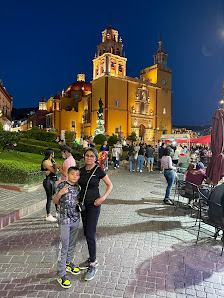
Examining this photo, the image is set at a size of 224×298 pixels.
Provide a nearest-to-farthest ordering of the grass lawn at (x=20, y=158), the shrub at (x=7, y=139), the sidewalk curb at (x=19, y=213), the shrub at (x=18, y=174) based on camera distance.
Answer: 1. the sidewalk curb at (x=19, y=213)
2. the shrub at (x=18, y=174)
3. the grass lawn at (x=20, y=158)
4. the shrub at (x=7, y=139)

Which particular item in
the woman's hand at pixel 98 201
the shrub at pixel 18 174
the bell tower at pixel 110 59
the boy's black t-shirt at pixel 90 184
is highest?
the bell tower at pixel 110 59

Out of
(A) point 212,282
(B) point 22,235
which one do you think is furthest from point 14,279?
(A) point 212,282

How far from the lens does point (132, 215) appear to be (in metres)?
6.13

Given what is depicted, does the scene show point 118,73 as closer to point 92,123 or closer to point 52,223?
point 92,123

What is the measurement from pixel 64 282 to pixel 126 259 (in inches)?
45.2

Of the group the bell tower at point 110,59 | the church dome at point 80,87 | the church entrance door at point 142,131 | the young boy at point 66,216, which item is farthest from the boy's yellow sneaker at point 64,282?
the church dome at point 80,87

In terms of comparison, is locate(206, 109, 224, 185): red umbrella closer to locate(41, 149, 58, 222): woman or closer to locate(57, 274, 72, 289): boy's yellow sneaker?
locate(41, 149, 58, 222): woman

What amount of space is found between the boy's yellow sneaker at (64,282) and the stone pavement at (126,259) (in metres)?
0.06

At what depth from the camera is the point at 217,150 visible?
605 cm

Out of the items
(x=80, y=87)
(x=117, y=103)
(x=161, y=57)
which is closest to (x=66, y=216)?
(x=117, y=103)

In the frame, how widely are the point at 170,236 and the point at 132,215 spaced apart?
146 centimetres

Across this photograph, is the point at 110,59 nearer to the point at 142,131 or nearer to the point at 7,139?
the point at 142,131

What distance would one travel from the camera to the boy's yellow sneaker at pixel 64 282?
3111mm

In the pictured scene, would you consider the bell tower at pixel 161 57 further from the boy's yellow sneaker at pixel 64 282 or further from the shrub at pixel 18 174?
the boy's yellow sneaker at pixel 64 282
